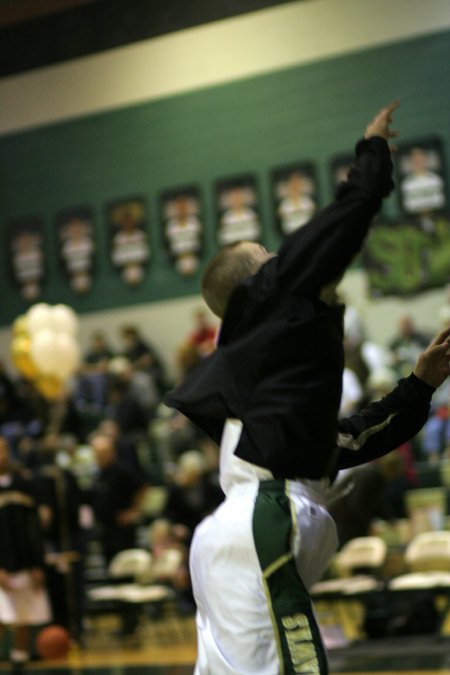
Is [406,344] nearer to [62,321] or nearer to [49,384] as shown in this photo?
[62,321]

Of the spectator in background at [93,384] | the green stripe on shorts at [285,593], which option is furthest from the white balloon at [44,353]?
the green stripe on shorts at [285,593]

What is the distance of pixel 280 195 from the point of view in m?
18.5

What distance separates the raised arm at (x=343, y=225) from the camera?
8.83 ft

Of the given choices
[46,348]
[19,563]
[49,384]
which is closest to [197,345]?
[49,384]

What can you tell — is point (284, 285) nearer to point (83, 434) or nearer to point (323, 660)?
point (323, 660)

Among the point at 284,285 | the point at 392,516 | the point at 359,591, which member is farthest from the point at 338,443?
the point at 392,516

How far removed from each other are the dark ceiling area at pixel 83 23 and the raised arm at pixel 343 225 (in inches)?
655

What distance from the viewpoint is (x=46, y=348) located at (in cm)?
1213

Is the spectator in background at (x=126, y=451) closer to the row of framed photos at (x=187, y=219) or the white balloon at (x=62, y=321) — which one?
the white balloon at (x=62, y=321)

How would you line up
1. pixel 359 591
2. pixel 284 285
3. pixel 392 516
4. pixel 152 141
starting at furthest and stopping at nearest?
pixel 152 141 → pixel 392 516 → pixel 359 591 → pixel 284 285

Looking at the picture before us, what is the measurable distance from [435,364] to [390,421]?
0.19m

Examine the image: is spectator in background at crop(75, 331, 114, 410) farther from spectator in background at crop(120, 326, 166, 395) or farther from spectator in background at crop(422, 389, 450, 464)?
spectator in background at crop(422, 389, 450, 464)

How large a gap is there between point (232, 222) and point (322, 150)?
1.74 metres

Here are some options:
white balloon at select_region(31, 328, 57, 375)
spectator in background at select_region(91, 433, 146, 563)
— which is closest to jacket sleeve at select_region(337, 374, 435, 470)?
white balloon at select_region(31, 328, 57, 375)
